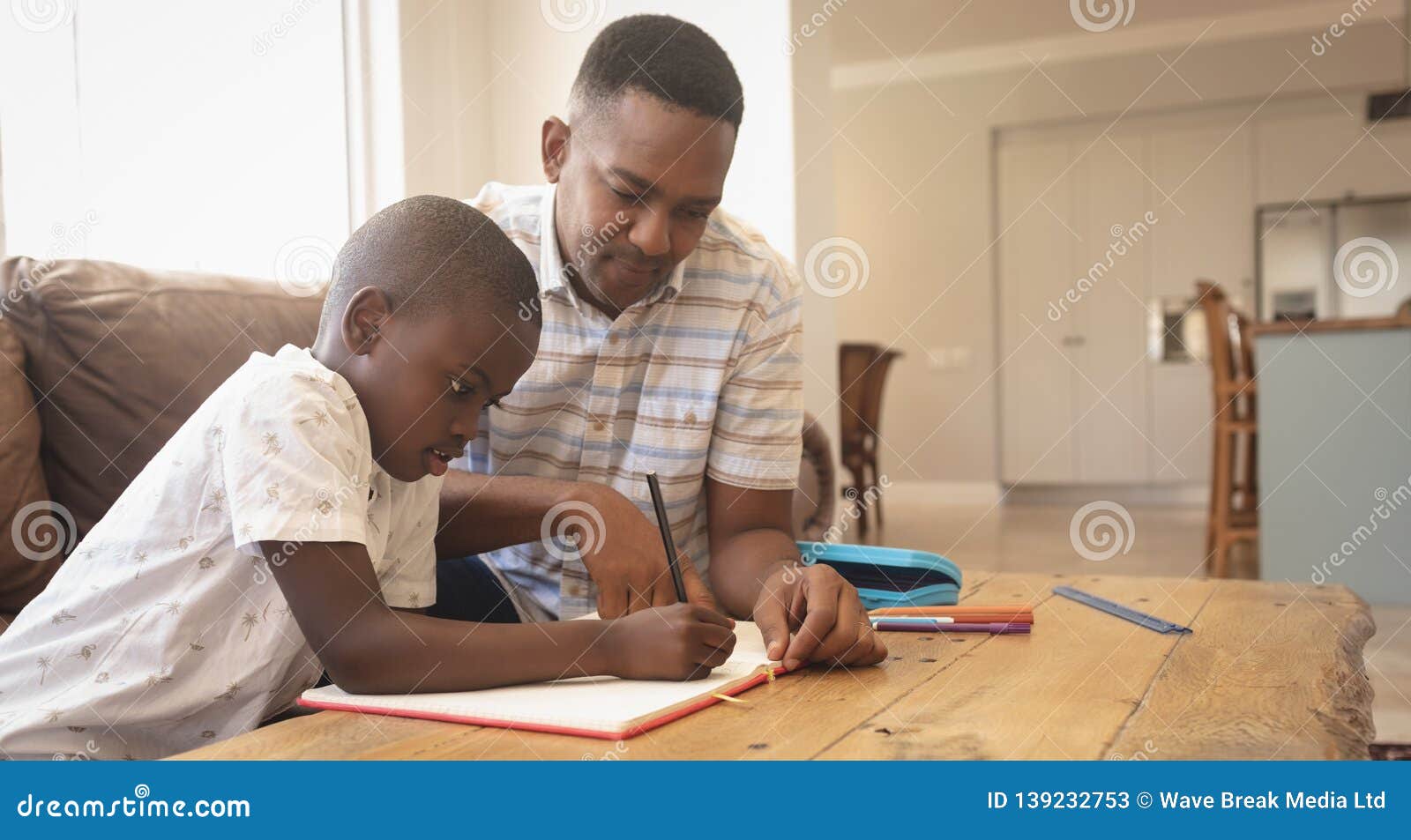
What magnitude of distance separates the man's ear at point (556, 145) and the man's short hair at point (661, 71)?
0.11 ft

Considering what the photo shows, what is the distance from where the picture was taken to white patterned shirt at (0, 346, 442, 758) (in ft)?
2.98

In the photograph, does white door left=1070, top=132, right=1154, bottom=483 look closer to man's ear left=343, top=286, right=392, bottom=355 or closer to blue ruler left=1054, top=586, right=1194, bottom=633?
blue ruler left=1054, top=586, right=1194, bottom=633

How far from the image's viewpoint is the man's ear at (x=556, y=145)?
1.31m

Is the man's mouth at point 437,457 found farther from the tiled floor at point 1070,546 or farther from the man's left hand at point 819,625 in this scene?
the tiled floor at point 1070,546

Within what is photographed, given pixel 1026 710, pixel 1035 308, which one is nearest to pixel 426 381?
pixel 1026 710

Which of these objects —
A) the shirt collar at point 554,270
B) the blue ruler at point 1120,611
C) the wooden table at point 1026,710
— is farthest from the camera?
the shirt collar at point 554,270

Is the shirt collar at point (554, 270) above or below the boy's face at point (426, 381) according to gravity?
above

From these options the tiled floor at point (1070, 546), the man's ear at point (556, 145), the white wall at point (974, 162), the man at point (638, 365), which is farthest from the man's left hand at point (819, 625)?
the white wall at point (974, 162)

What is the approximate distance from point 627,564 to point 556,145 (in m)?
0.53

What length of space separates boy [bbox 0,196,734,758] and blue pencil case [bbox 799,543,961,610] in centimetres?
40

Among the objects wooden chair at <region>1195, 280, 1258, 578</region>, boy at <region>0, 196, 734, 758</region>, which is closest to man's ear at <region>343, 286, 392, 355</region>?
boy at <region>0, 196, 734, 758</region>

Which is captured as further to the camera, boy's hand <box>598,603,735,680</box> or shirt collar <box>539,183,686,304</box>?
shirt collar <box>539,183,686,304</box>

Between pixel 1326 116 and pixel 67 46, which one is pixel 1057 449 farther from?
pixel 67 46

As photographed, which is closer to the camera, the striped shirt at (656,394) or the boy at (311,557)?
the boy at (311,557)
